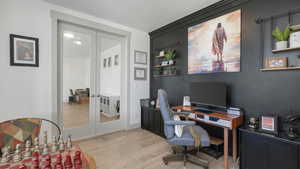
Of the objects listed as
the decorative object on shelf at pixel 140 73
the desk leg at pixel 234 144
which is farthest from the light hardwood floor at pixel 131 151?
the decorative object on shelf at pixel 140 73

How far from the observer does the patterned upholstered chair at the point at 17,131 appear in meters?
1.20

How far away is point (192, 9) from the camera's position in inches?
103

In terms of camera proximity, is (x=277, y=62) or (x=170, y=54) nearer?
(x=277, y=62)

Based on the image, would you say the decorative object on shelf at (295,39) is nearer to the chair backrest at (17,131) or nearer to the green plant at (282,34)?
the green plant at (282,34)

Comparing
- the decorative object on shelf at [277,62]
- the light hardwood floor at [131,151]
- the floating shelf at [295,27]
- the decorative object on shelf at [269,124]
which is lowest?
the light hardwood floor at [131,151]

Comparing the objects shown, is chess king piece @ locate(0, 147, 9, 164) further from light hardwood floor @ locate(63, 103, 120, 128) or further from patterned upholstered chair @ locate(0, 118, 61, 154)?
light hardwood floor @ locate(63, 103, 120, 128)

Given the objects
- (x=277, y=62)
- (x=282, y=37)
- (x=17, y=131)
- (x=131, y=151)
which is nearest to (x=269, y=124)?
(x=277, y=62)

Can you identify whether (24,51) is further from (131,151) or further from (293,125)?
(293,125)

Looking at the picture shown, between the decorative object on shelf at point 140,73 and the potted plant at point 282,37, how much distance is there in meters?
2.84

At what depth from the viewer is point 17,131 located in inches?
49.4

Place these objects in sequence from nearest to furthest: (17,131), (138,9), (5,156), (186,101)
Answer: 1. (5,156)
2. (17,131)
3. (138,9)
4. (186,101)

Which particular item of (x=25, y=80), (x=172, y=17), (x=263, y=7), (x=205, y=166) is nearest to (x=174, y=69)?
(x=172, y=17)

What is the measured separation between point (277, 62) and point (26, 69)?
393 centimetres

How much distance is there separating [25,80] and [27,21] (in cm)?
104
